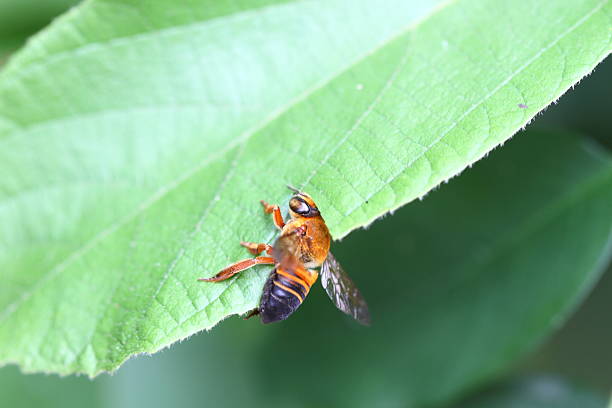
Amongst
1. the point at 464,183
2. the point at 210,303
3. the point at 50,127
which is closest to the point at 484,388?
the point at 464,183

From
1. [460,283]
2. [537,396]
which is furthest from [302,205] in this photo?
[537,396]

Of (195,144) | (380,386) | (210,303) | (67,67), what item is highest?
(67,67)

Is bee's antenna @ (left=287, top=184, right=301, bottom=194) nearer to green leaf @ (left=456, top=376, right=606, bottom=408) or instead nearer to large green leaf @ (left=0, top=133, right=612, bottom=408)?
large green leaf @ (left=0, top=133, right=612, bottom=408)

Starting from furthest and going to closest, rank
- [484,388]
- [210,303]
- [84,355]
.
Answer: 1. [484,388]
2. [84,355]
3. [210,303]

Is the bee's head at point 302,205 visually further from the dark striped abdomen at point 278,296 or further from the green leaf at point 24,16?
the green leaf at point 24,16

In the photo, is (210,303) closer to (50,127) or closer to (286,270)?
(286,270)

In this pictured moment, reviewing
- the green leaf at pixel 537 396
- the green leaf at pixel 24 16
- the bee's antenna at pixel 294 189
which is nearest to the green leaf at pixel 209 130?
the bee's antenna at pixel 294 189
